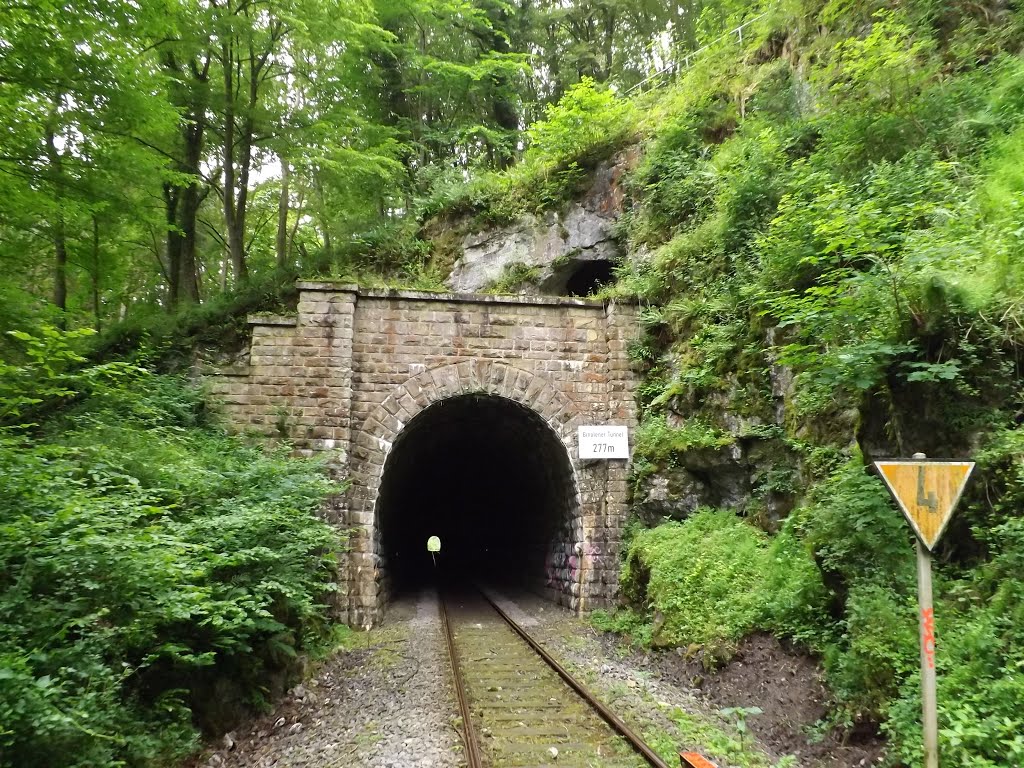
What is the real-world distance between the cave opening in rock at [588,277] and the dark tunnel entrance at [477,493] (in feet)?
12.1

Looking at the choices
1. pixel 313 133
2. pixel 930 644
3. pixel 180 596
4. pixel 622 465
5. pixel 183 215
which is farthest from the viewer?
pixel 183 215

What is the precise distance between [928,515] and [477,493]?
59.9 feet

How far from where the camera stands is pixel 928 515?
3227 millimetres

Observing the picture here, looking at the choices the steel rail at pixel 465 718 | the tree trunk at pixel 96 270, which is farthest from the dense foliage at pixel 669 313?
the steel rail at pixel 465 718

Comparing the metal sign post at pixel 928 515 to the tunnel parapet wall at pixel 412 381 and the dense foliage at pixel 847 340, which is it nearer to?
the dense foliage at pixel 847 340

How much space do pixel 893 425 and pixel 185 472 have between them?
6.62 metres

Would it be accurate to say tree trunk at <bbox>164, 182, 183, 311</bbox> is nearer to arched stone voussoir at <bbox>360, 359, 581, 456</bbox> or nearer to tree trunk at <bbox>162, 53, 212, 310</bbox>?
tree trunk at <bbox>162, 53, 212, 310</bbox>

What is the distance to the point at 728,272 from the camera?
31.1 feet

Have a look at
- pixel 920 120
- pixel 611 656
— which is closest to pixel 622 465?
pixel 611 656

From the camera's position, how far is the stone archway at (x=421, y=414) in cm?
956

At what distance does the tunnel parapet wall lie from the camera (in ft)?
31.6

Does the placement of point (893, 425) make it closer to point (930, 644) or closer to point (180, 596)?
point (930, 644)

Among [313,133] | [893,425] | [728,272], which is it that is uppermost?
[313,133]

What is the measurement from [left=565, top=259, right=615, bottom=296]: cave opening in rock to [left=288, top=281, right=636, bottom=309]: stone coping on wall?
306 cm
